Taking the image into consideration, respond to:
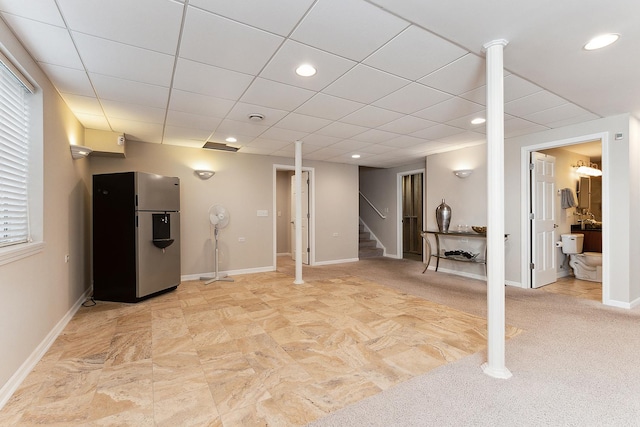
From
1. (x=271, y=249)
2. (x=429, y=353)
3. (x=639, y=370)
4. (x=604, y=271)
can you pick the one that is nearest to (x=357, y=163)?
(x=271, y=249)

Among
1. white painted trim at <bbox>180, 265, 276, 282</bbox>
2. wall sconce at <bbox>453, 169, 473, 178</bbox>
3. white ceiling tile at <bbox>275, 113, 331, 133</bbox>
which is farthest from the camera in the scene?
wall sconce at <bbox>453, 169, 473, 178</bbox>

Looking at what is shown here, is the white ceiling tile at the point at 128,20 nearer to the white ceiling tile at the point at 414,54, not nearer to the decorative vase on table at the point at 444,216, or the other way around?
the white ceiling tile at the point at 414,54

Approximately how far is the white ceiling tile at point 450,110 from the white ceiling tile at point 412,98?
0.40 feet

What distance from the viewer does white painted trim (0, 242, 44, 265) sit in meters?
1.88

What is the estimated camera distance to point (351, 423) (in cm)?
164

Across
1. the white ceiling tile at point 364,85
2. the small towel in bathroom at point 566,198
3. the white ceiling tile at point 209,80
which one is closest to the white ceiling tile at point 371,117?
the white ceiling tile at point 364,85

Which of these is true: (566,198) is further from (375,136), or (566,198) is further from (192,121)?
(192,121)

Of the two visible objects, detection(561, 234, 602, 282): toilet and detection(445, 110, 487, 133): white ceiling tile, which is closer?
detection(445, 110, 487, 133): white ceiling tile

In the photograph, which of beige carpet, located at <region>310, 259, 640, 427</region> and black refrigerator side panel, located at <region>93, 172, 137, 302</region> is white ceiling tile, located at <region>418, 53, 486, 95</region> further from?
black refrigerator side panel, located at <region>93, 172, 137, 302</region>

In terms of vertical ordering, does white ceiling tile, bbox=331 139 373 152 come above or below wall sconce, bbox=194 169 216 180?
above

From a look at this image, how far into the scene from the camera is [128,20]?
6.09 feet

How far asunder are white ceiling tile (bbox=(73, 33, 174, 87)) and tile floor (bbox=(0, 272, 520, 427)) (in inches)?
95.2

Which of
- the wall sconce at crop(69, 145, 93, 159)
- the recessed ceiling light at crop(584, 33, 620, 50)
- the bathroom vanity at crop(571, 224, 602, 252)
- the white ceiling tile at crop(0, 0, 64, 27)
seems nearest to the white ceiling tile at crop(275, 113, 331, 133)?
the white ceiling tile at crop(0, 0, 64, 27)

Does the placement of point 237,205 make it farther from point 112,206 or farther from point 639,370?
point 639,370
